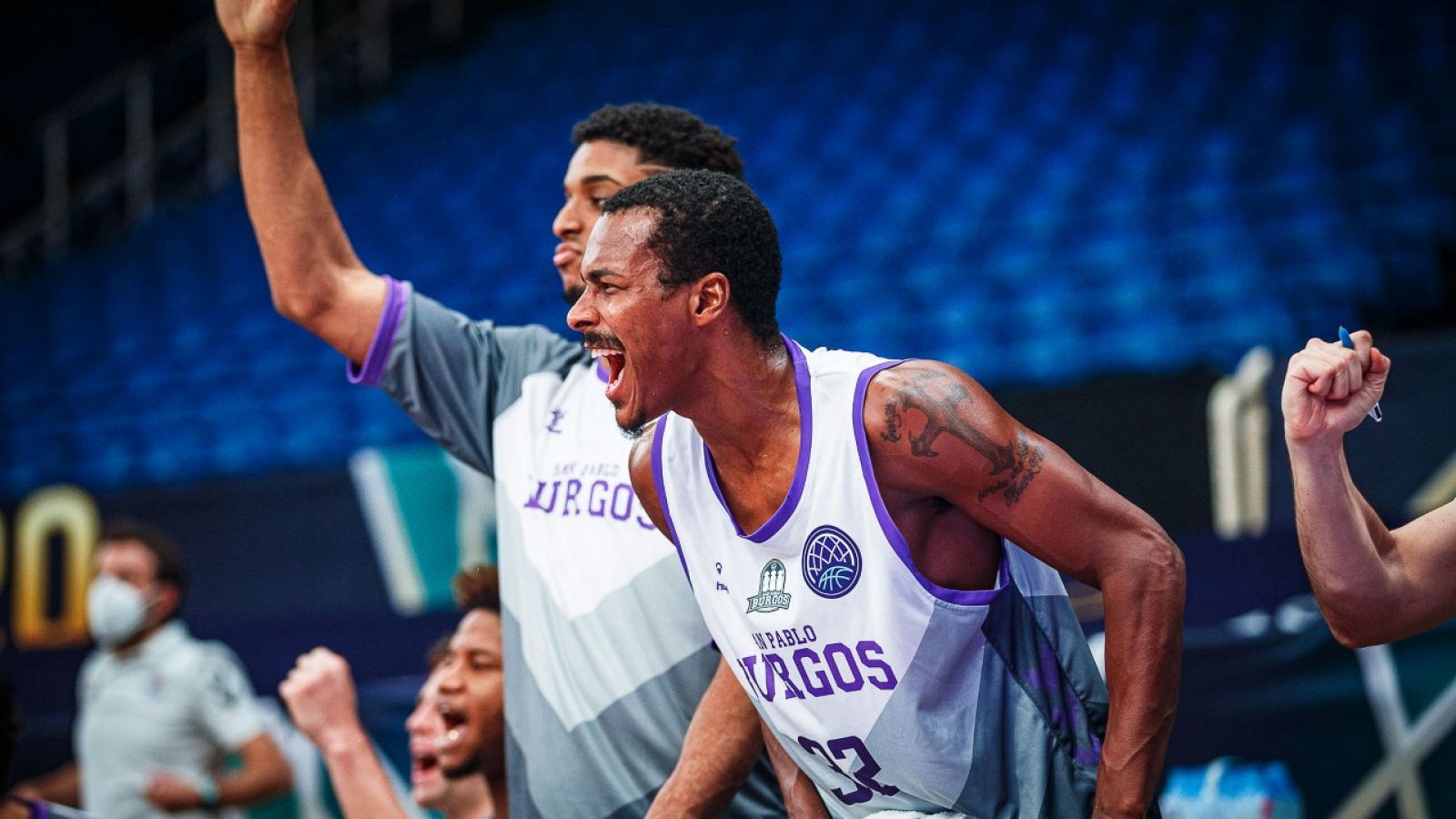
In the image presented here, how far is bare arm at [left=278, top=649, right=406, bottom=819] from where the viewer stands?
283cm

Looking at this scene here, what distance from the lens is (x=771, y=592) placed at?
6.66ft

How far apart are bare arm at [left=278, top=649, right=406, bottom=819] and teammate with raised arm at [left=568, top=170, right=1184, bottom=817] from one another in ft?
3.55

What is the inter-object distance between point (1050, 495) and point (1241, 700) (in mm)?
2530

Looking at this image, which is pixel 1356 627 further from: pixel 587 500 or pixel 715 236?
pixel 587 500

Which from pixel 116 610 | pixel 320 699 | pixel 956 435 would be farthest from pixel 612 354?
pixel 116 610

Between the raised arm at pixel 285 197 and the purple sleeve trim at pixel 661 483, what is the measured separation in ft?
2.30

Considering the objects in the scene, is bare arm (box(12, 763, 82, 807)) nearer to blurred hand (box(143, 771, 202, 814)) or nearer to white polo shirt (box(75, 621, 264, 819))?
white polo shirt (box(75, 621, 264, 819))

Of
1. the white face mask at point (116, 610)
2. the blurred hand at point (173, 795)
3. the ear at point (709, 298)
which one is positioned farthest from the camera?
the white face mask at point (116, 610)

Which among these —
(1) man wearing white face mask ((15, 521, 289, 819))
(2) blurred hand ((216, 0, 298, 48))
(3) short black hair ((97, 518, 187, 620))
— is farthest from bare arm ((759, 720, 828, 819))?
(3) short black hair ((97, 518, 187, 620))

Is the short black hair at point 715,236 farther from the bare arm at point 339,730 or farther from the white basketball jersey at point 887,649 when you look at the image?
the bare arm at point 339,730

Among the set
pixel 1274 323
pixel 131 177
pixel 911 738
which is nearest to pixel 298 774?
pixel 911 738

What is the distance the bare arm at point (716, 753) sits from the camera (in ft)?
7.30

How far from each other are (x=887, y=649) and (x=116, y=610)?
415 centimetres

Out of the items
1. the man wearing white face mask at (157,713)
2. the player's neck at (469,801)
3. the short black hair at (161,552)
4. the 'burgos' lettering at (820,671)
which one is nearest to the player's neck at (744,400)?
the 'burgos' lettering at (820,671)
